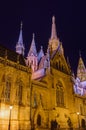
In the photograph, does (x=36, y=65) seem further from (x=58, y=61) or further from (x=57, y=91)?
(x=57, y=91)

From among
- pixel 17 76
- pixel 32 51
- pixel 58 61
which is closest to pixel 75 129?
pixel 58 61

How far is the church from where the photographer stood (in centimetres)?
3444

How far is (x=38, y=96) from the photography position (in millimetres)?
41812

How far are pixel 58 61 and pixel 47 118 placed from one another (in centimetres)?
1690

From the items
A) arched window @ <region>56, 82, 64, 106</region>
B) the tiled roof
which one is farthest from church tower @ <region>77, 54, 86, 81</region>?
the tiled roof

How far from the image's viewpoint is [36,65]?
204 feet

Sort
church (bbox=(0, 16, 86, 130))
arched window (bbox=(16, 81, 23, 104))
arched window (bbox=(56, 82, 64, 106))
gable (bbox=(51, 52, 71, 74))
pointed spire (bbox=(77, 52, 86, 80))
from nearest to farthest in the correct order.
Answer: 1. church (bbox=(0, 16, 86, 130))
2. arched window (bbox=(16, 81, 23, 104))
3. arched window (bbox=(56, 82, 64, 106))
4. gable (bbox=(51, 52, 71, 74))
5. pointed spire (bbox=(77, 52, 86, 80))

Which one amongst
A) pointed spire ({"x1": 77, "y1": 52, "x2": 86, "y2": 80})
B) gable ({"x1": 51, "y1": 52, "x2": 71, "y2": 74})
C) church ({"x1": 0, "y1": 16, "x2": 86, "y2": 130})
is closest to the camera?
church ({"x1": 0, "y1": 16, "x2": 86, "y2": 130})

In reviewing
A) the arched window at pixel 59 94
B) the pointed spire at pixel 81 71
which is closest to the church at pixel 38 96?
the arched window at pixel 59 94

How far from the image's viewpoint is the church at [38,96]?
34.4 metres

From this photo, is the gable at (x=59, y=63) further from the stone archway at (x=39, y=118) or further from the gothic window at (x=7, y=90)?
the gothic window at (x=7, y=90)

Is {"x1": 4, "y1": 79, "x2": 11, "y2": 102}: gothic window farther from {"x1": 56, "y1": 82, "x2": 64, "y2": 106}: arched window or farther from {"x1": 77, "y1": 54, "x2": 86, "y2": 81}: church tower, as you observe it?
{"x1": 77, "y1": 54, "x2": 86, "y2": 81}: church tower

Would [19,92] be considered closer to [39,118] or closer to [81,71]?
[39,118]

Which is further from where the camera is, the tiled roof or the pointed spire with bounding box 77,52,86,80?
the pointed spire with bounding box 77,52,86,80
